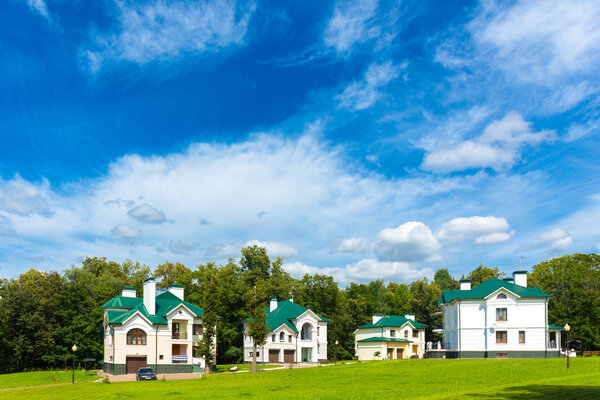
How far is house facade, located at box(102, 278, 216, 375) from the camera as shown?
51.8 metres

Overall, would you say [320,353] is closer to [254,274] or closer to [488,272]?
[254,274]

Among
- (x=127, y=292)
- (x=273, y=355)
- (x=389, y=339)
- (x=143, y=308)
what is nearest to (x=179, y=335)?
(x=143, y=308)

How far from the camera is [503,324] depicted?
55.5 m

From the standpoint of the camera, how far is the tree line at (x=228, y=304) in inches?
2571

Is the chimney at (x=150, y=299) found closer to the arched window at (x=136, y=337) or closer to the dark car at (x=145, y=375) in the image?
the arched window at (x=136, y=337)

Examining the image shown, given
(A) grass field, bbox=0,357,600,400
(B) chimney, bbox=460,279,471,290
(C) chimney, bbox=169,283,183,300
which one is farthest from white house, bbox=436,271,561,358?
(C) chimney, bbox=169,283,183,300

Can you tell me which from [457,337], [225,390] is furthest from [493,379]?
[457,337]

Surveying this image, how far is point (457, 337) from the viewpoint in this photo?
57031 millimetres

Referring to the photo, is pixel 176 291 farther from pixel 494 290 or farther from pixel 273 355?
pixel 494 290

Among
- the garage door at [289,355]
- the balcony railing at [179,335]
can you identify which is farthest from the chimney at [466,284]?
the balcony railing at [179,335]

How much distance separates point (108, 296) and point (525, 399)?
5885 centimetres

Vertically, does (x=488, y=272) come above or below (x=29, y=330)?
above

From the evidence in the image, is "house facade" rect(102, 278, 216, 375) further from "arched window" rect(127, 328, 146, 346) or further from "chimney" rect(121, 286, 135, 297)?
"chimney" rect(121, 286, 135, 297)

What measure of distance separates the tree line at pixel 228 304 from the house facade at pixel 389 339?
9.76 ft
